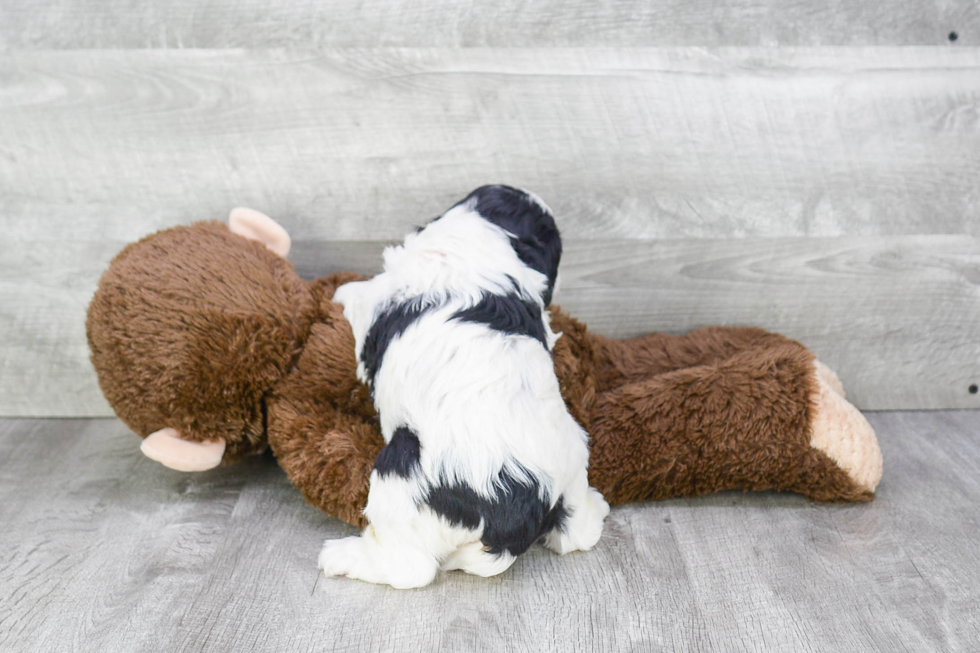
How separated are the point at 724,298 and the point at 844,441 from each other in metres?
0.46

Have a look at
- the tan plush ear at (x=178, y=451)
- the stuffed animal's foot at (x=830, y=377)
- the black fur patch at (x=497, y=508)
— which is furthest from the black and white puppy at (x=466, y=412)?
the stuffed animal's foot at (x=830, y=377)

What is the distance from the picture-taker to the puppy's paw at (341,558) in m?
1.39

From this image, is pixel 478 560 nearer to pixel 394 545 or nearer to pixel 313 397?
pixel 394 545

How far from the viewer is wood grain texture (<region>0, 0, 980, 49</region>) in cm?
174

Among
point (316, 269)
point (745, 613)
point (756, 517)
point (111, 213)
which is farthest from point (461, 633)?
point (111, 213)

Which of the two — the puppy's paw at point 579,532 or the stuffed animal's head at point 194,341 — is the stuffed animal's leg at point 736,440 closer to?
the puppy's paw at point 579,532

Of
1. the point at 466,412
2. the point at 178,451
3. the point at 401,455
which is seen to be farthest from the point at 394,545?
the point at 178,451

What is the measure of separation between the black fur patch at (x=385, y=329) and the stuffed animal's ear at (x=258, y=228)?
422 mm

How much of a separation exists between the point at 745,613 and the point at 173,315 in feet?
→ 3.75

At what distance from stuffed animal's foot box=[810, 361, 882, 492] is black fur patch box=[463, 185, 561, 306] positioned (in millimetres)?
591

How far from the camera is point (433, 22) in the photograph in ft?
5.74

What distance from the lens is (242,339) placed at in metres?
1.55

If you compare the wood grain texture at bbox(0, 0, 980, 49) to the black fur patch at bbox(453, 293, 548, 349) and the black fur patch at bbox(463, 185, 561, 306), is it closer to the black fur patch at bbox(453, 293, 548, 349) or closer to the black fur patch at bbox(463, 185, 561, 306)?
the black fur patch at bbox(463, 185, 561, 306)

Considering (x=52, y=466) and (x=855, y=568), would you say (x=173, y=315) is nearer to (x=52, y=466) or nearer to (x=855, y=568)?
(x=52, y=466)
